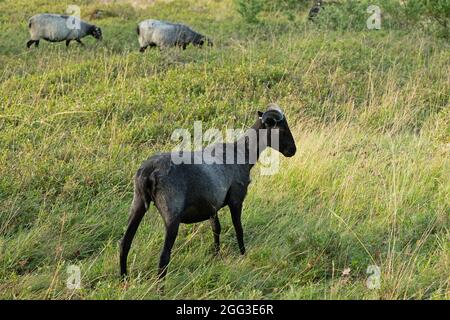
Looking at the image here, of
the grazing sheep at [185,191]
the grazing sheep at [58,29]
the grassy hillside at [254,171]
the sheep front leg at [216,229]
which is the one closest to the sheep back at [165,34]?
the grazing sheep at [58,29]

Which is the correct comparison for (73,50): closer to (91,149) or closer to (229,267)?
(91,149)

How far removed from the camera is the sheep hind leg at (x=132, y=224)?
4.44m

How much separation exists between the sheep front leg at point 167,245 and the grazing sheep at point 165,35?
1059cm

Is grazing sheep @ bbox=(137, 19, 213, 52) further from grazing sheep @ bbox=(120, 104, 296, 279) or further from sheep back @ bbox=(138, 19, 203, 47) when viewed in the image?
grazing sheep @ bbox=(120, 104, 296, 279)

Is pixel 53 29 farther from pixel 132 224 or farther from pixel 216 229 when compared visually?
pixel 132 224

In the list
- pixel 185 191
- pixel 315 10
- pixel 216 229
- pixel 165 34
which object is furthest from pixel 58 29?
pixel 185 191

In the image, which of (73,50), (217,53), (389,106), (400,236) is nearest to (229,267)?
(400,236)

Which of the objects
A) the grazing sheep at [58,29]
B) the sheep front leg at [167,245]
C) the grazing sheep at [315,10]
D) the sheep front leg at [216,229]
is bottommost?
the grazing sheep at [58,29]

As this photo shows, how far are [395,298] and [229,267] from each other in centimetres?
118

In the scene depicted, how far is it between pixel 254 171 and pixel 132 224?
2506 millimetres

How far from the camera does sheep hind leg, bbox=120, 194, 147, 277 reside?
14.6ft

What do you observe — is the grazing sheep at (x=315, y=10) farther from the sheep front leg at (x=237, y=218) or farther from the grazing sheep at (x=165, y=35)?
the sheep front leg at (x=237, y=218)

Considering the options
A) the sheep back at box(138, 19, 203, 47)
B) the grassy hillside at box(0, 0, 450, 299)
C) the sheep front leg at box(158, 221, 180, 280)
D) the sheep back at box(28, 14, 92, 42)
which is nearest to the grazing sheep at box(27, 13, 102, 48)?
the sheep back at box(28, 14, 92, 42)

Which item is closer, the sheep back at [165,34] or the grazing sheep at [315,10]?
the sheep back at [165,34]
